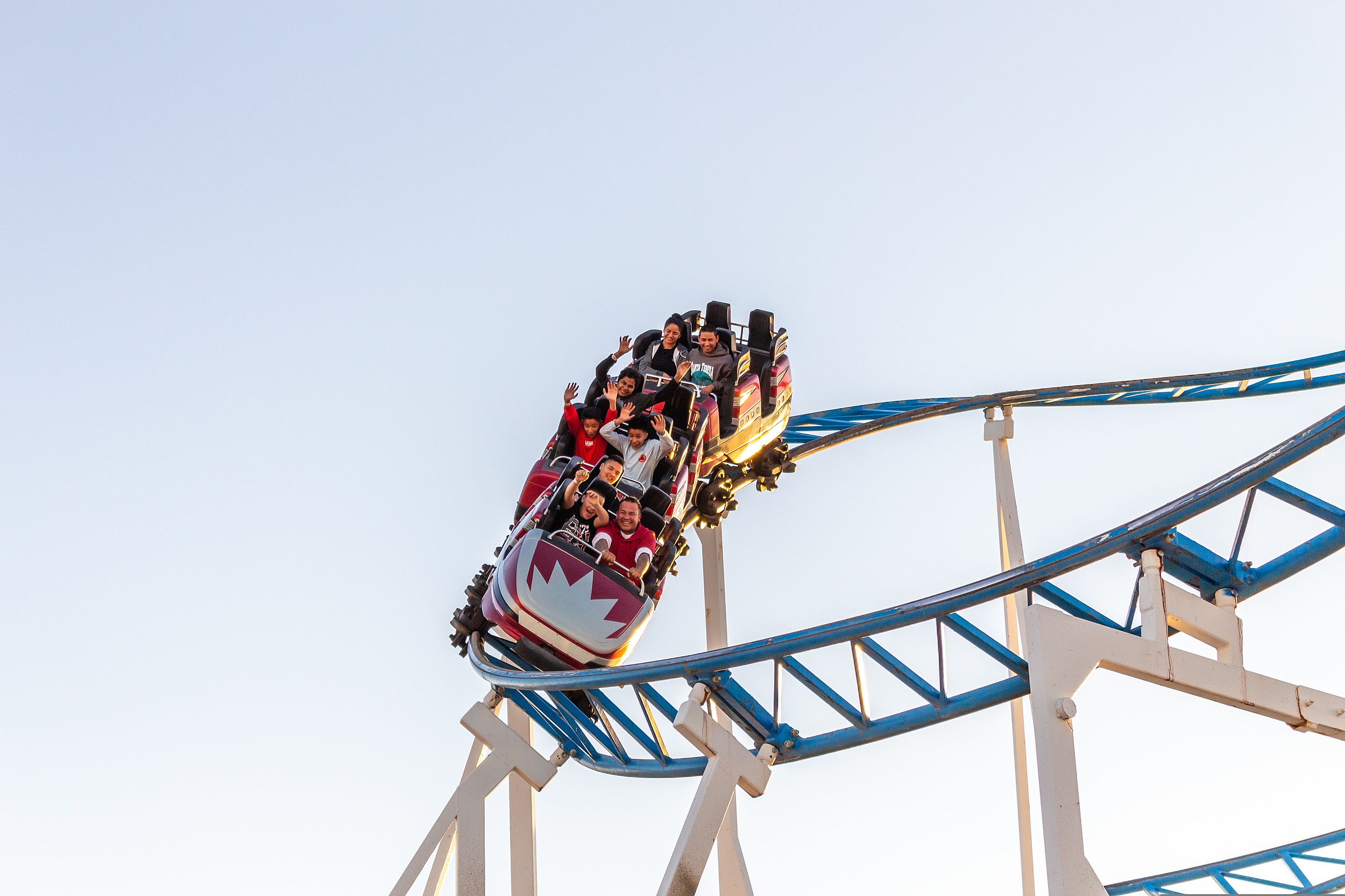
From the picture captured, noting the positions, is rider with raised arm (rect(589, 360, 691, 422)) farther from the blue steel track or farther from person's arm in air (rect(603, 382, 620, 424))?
the blue steel track

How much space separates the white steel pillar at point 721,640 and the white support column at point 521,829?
2.64ft

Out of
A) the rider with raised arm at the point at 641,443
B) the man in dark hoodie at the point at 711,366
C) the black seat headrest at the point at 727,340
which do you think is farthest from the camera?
the black seat headrest at the point at 727,340

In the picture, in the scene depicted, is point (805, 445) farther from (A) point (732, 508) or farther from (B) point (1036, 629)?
(B) point (1036, 629)

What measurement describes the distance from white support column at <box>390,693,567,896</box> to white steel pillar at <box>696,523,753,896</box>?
0.82m

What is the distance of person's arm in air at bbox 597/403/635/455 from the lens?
303 inches

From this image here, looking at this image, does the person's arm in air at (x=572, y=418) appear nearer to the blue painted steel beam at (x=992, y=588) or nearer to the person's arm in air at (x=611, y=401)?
the person's arm in air at (x=611, y=401)

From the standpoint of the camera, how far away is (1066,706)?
412 centimetres

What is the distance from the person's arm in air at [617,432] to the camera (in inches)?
303

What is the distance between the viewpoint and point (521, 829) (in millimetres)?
6406

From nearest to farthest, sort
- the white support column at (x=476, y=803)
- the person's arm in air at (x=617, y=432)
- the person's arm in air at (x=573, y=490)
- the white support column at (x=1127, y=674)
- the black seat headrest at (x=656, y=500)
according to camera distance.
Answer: the white support column at (x=1127, y=674) → the white support column at (x=476, y=803) → the person's arm in air at (x=573, y=490) → the black seat headrest at (x=656, y=500) → the person's arm in air at (x=617, y=432)

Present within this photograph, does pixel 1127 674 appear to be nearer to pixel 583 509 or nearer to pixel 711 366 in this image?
pixel 583 509

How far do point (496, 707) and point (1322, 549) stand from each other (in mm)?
3372

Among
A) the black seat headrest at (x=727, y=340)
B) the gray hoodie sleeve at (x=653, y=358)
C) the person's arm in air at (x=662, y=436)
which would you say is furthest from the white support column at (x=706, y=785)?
the black seat headrest at (x=727, y=340)

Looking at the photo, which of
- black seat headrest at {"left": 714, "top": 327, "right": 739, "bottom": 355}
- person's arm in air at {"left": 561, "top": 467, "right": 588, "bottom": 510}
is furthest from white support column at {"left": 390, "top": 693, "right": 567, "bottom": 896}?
black seat headrest at {"left": 714, "top": 327, "right": 739, "bottom": 355}
